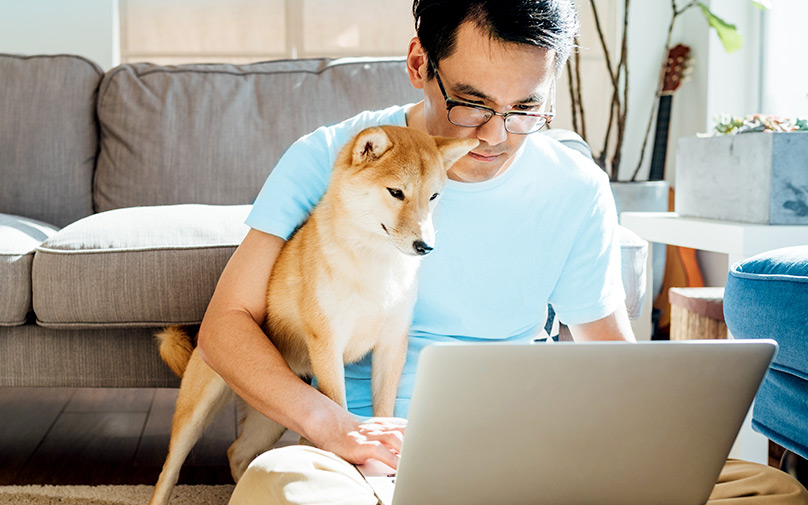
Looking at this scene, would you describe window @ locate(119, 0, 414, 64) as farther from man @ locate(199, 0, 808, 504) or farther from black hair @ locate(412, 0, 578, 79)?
black hair @ locate(412, 0, 578, 79)

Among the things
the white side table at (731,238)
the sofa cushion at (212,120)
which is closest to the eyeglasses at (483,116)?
the white side table at (731,238)

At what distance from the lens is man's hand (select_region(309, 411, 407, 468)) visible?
0.95 m

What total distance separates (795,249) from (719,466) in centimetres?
58

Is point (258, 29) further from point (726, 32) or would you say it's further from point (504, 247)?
point (504, 247)

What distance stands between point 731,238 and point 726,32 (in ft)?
4.44

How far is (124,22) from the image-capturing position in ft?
11.5

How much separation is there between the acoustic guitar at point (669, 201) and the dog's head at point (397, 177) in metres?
2.18

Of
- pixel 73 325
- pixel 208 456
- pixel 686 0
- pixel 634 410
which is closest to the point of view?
pixel 634 410

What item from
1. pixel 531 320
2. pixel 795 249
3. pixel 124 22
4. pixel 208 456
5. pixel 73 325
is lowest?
pixel 208 456

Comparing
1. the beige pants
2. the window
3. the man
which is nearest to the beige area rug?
the man

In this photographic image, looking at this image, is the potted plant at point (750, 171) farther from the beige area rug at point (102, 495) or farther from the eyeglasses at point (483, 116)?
the beige area rug at point (102, 495)

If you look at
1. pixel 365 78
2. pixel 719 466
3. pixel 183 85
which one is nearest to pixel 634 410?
pixel 719 466

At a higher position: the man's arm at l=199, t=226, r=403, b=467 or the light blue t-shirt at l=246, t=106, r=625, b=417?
the light blue t-shirt at l=246, t=106, r=625, b=417

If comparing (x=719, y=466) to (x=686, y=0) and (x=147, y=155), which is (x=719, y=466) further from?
(x=686, y=0)
